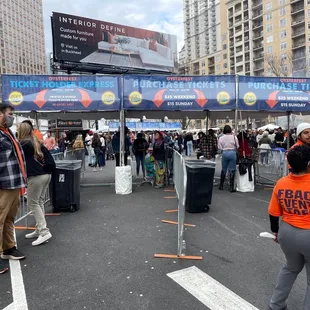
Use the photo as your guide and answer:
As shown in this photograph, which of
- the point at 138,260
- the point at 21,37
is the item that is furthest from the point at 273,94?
the point at 21,37

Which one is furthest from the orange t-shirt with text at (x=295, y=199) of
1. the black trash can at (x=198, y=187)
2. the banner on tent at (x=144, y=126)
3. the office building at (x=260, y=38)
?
the office building at (x=260, y=38)

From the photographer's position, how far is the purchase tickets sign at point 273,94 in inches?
371

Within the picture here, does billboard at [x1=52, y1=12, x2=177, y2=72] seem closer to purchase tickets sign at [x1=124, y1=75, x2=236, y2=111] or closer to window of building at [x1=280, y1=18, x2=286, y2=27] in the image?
purchase tickets sign at [x1=124, y1=75, x2=236, y2=111]

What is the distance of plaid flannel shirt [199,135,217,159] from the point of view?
11.5m

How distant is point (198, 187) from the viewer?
6.83 meters

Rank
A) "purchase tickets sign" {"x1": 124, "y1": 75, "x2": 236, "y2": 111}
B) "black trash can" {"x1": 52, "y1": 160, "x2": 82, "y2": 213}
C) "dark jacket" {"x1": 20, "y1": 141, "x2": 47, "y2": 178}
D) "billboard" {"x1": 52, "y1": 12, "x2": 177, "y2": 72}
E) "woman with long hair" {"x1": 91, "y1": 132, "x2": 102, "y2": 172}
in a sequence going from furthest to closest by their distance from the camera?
1. "billboard" {"x1": 52, "y1": 12, "x2": 177, "y2": 72}
2. "woman with long hair" {"x1": 91, "y1": 132, "x2": 102, "y2": 172}
3. "purchase tickets sign" {"x1": 124, "y1": 75, "x2": 236, "y2": 111}
4. "black trash can" {"x1": 52, "y1": 160, "x2": 82, "y2": 213}
5. "dark jacket" {"x1": 20, "y1": 141, "x2": 47, "y2": 178}

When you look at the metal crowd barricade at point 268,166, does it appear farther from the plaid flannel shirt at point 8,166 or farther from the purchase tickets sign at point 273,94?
the plaid flannel shirt at point 8,166

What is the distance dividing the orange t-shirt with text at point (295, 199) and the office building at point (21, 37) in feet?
436

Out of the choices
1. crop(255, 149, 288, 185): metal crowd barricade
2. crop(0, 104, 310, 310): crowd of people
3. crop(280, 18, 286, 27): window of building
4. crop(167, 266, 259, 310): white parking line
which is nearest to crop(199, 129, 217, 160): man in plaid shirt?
crop(255, 149, 288, 185): metal crowd barricade

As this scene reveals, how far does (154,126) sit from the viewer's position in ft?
117

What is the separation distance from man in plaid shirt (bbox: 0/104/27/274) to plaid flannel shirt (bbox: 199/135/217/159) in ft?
26.5

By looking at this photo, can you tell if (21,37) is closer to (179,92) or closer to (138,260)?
(179,92)

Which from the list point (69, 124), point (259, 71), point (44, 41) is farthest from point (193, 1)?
point (69, 124)

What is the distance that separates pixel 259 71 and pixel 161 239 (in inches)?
3724
